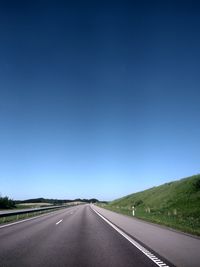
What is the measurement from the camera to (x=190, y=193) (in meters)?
51.4

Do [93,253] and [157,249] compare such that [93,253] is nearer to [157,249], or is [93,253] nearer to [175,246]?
[157,249]

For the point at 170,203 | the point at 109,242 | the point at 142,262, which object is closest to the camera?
the point at 142,262

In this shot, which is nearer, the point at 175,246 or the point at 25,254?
the point at 25,254

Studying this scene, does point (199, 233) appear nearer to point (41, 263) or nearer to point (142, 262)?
point (142, 262)

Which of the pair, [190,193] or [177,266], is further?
[190,193]

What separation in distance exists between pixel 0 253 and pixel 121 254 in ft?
12.0

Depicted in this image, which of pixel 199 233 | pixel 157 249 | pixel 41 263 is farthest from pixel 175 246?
pixel 41 263

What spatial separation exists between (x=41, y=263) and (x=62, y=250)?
245 cm

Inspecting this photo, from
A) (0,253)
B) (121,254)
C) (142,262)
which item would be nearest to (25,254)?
(0,253)

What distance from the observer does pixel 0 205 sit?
80.8 meters

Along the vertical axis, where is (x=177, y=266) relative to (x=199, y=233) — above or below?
below

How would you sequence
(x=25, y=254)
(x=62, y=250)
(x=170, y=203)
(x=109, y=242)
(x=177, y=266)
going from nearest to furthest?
(x=177, y=266), (x=25, y=254), (x=62, y=250), (x=109, y=242), (x=170, y=203)

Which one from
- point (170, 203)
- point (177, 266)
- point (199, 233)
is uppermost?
point (170, 203)

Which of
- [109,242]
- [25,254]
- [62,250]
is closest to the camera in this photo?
[25,254]
